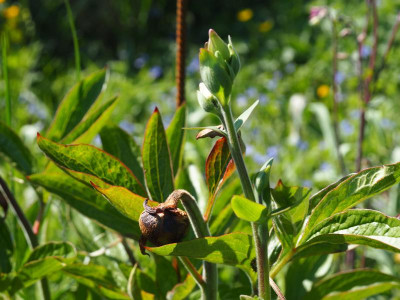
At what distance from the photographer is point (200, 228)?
0.59 m

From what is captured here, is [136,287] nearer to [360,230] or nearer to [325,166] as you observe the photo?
[360,230]

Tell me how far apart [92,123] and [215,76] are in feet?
1.22

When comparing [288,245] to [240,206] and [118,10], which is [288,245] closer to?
[240,206]

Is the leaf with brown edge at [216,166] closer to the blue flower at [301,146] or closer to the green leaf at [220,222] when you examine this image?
the green leaf at [220,222]

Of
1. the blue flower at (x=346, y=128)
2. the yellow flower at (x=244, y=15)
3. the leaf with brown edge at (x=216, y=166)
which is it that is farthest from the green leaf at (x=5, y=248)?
the yellow flower at (x=244, y=15)

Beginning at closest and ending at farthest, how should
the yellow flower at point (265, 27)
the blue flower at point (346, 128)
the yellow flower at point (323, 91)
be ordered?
the blue flower at point (346, 128)
the yellow flower at point (323, 91)
the yellow flower at point (265, 27)

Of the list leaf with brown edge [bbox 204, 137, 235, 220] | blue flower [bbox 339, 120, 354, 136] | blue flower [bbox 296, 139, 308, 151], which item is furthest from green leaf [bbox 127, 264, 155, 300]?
blue flower [bbox 339, 120, 354, 136]

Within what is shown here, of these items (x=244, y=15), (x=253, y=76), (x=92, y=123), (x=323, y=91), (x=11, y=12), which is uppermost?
(x=11, y=12)

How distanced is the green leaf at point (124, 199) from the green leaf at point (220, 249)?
0.07m

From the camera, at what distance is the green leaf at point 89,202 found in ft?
2.32

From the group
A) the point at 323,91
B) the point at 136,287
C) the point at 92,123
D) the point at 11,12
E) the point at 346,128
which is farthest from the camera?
the point at 11,12

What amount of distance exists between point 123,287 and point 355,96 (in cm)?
257

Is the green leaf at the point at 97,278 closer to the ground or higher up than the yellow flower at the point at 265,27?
closer to the ground


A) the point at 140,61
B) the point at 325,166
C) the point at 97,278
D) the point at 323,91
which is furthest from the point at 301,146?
the point at 140,61
